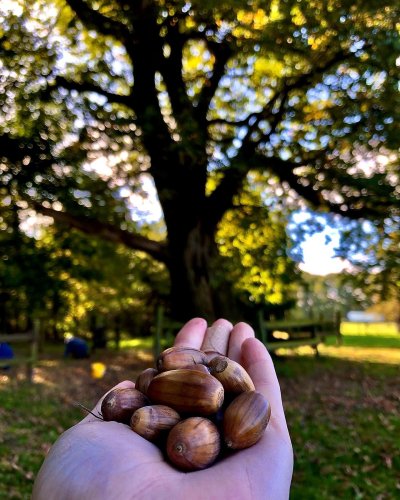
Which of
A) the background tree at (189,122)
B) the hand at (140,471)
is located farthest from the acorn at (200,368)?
the background tree at (189,122)

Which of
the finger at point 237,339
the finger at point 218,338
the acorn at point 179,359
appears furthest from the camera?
the finger at point 218,338

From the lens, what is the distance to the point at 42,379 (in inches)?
442

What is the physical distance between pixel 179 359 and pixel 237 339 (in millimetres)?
692

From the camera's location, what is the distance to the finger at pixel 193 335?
3383 mm

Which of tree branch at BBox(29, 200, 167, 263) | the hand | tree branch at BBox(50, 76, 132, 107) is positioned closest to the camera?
the hand

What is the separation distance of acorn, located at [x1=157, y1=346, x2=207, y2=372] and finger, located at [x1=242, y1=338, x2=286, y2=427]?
0.95 ft

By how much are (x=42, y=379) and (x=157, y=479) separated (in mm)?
10225

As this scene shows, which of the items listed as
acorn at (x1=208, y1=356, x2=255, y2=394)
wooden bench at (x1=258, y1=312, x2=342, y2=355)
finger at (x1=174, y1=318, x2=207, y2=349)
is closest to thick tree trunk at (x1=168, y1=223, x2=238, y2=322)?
wooden bench at (x1=258, y1=312, x2=342, y2=355)

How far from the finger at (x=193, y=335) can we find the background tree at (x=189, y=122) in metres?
4.29

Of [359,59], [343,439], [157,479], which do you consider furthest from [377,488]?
[359,59]

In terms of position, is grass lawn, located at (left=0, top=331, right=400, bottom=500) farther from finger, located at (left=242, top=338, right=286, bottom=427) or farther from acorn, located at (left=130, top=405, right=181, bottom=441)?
acorn, located at (left=130, top=405, right=181, bottom=441)

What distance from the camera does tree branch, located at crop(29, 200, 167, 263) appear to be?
9.15m

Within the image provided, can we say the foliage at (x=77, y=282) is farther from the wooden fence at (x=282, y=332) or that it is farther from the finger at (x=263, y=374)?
the finger at (x=263, y=374)

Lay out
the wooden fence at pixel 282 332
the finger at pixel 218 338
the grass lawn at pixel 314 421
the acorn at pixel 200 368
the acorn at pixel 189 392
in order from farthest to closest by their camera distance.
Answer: the wooden fence at pixel 282 332, the grass lawn at pixel 314 421, the finger at pixel 218 338, the acorn at pixel 200 368, the acorn at pixel 189 392
